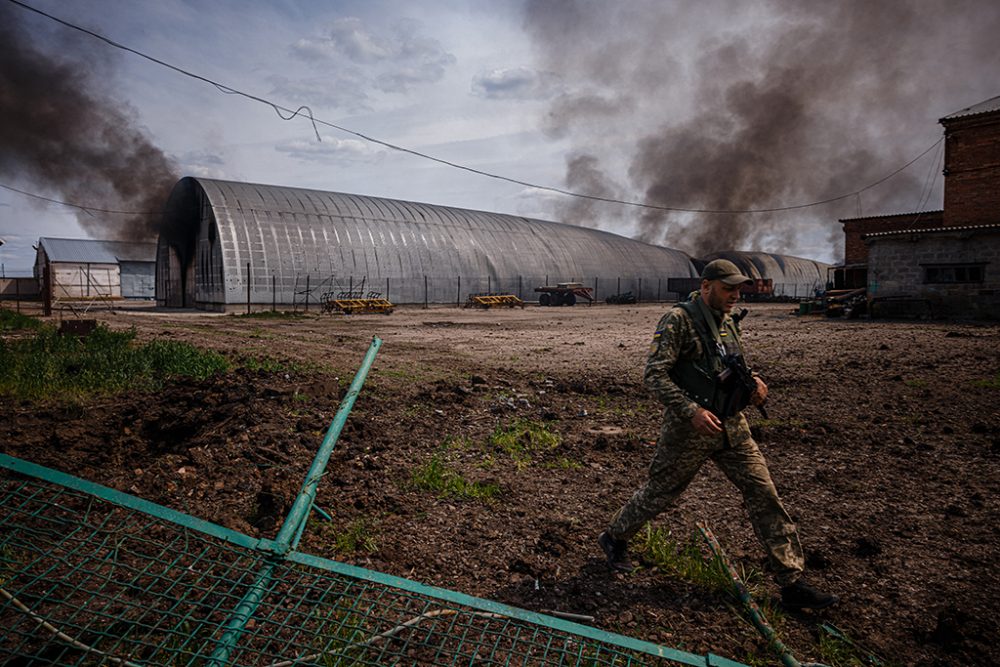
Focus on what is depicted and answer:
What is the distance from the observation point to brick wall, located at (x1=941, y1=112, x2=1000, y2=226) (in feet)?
74.2

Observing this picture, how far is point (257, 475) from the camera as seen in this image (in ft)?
14.8

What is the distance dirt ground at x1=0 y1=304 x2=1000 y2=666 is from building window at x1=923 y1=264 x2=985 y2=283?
12.5m

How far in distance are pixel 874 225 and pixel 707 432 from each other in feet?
107

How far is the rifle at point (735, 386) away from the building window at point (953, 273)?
850 inches

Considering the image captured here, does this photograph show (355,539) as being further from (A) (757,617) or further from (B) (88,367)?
(B) (88,367)

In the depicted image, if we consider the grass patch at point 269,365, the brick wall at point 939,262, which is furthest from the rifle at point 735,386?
the brick wall at point 939,262

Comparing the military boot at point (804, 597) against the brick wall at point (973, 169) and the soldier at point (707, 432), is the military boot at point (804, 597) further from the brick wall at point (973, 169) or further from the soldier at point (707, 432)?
the brick wall at point (973, 169)

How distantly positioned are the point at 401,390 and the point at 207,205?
23639 mm

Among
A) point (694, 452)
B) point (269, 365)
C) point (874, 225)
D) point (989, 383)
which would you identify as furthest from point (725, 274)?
point (874, 225)

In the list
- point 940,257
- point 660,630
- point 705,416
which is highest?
point 940,257

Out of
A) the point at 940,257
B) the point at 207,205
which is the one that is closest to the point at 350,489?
the point at 940,257

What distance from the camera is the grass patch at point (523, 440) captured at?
5406mm

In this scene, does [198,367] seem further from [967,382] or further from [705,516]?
[967,382]

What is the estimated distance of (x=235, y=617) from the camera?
2100 mm
